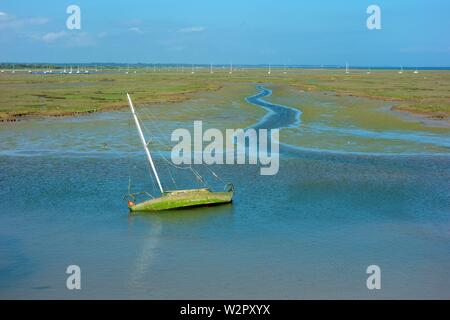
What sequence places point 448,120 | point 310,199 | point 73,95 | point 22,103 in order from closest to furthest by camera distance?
point 310,199
point 448,120
point 22,103
point 73,95

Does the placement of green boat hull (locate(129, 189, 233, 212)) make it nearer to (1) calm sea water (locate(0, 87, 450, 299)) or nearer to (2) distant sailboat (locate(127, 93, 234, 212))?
(2) distant sailboat (locate(127, 93, 234, 212))

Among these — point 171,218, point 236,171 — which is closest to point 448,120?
point 236,171

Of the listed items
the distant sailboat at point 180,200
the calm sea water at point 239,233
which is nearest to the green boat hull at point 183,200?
the distant sailboat at point 180,200

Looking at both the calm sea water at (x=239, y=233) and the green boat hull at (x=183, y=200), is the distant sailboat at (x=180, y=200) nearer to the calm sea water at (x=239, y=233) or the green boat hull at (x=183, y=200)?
the green boat hull at (x=183, y=200)
